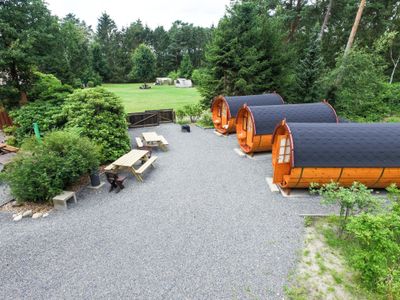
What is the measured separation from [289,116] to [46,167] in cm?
1128

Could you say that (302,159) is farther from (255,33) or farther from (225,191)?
(255,33)

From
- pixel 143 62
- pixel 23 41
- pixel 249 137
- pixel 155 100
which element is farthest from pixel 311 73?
pixel 143 62

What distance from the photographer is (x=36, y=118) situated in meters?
13.6

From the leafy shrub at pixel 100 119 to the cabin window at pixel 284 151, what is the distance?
799 cm

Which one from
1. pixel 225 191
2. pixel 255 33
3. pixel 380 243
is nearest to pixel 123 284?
pixel 225 191

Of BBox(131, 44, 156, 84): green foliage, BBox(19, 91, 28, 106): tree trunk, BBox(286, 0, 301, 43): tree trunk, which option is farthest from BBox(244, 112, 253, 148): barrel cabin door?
BBox(131, 44, 156, 84): green foliage

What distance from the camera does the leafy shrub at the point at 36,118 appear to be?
13.3 metres

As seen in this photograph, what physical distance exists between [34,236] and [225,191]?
6.47 m

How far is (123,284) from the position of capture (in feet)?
17.3

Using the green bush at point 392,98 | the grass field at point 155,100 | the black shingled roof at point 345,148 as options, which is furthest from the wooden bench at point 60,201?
the green bush at point 392,98

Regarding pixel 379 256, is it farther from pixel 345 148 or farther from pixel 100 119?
pixel 100 119

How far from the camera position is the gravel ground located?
5.20 m

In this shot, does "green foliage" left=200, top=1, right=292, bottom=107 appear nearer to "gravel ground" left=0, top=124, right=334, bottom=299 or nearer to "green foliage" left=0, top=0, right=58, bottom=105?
"green foliage" left=0, top=0, right=58, bottom=105

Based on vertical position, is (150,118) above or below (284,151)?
below
